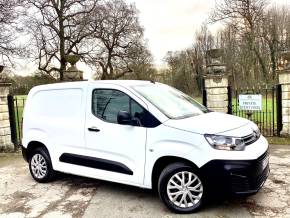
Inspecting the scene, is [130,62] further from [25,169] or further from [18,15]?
[25,169]

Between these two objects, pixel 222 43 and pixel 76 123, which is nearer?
pixel 76 123

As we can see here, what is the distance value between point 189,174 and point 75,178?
9.41ft

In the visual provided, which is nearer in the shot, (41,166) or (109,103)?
(109,103)

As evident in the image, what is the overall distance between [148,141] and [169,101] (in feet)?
2.92

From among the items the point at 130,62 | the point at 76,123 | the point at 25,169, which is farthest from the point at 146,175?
the point at 130,62

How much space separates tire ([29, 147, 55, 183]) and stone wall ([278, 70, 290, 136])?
21.0 ft

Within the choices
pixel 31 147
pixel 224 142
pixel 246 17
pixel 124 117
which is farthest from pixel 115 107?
pixel 246 17

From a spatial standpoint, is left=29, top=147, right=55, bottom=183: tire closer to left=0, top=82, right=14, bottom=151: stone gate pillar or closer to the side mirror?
the side mirror

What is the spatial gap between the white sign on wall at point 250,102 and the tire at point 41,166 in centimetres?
585

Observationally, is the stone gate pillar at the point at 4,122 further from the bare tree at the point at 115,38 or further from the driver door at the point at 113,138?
the bare tree at the point at 115,38

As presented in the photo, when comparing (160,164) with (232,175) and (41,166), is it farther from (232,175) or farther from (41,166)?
(41,166)

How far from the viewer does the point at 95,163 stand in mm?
5379

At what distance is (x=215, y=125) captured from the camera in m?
4.61

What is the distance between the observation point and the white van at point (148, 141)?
4352 millimetres
